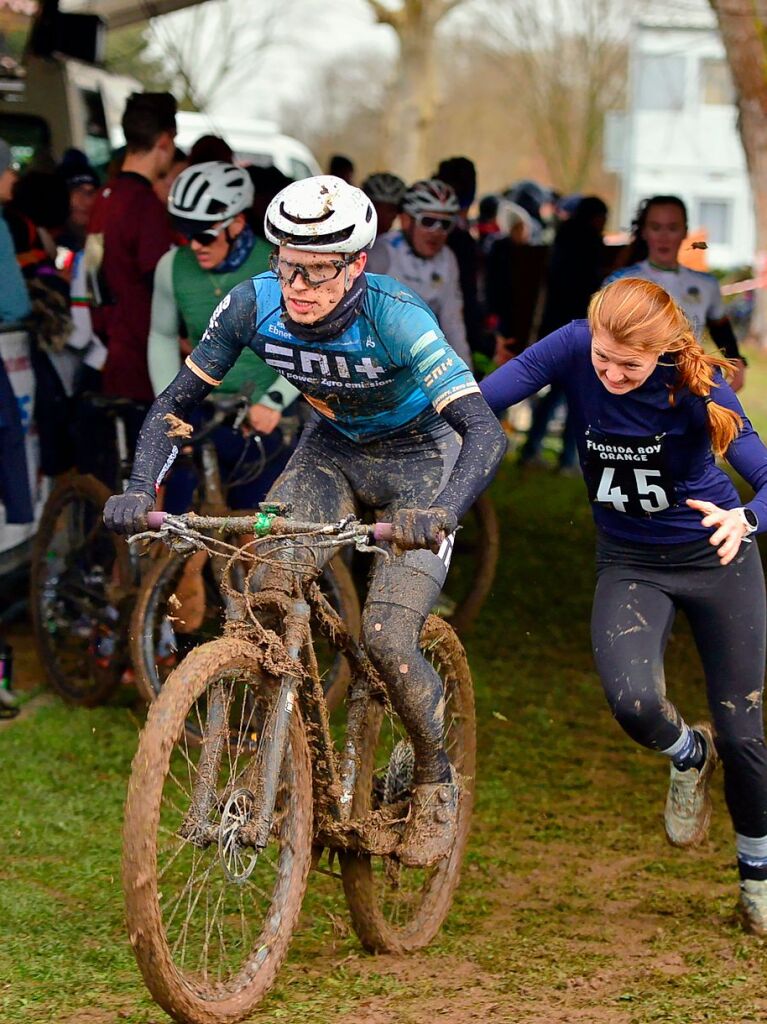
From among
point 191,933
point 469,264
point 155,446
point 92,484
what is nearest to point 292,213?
point 155,446

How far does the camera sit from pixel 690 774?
209 inches

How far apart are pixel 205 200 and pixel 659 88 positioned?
59.7 m

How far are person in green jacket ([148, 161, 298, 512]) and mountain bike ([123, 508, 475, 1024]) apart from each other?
7.89 feet

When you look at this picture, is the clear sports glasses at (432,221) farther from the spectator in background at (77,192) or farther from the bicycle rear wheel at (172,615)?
the bicycle rear wheel at (172,615)

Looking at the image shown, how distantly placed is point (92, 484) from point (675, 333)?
3.69 m

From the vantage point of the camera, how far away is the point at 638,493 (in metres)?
5.03

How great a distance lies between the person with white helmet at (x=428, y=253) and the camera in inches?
368

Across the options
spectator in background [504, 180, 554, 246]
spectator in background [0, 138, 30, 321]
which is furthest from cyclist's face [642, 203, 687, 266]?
spectator in background [504, 180, 554, 246]

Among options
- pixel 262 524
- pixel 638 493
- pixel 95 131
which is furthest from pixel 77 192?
pixel 262 524

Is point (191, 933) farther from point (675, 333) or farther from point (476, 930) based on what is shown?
point (675, 333)

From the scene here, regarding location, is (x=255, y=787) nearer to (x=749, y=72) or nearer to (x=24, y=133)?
(x=749, y=72)

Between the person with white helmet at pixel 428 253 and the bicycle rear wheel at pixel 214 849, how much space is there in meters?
5.11

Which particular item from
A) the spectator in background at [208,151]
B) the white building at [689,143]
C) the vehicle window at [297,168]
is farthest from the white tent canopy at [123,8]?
the white building at [689,143]

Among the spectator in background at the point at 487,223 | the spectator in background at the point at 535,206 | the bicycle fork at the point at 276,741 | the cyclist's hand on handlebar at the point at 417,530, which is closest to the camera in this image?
the cyclist's hand on handlebar at the point at 417,530
